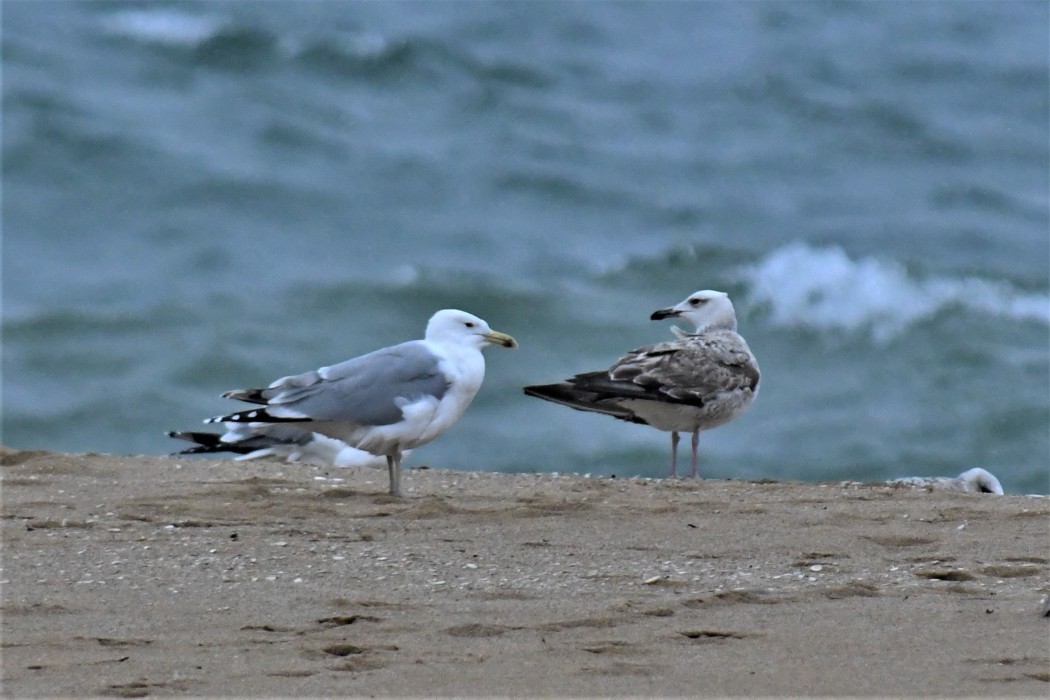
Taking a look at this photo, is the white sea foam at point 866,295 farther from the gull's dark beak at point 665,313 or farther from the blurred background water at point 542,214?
the gull's dark beak at point 665,313

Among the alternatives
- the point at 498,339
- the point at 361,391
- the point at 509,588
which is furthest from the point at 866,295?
the point at 509,588

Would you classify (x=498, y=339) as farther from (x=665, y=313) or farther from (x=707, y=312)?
(x=707, y=312)

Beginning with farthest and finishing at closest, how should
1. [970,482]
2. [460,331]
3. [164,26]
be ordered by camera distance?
[164,26] < [970,482] < [460,331]

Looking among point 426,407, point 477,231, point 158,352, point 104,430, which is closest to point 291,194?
point 477,231

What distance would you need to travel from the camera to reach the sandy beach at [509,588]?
14.0 ft

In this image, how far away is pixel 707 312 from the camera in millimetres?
9469

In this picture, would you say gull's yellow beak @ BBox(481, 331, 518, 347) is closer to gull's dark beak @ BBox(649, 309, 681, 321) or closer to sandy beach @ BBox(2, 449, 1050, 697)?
sandy beach @ BBox(2, 449, 1050, 697)

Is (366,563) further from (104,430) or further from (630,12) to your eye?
(630,12)

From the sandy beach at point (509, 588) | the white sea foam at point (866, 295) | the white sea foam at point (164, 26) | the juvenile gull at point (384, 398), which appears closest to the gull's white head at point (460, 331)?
the juvenile gull at point (384, 398)

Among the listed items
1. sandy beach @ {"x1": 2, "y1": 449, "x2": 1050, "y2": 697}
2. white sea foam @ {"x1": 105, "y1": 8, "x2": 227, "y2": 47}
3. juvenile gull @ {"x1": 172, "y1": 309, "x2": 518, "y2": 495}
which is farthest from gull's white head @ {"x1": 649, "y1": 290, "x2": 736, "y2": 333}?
white sea foam @ {"x1": 105, "y1": 8, "x2": 227, "y2": 47}

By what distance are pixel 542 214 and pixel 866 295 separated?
130 inches

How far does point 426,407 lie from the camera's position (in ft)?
23.2

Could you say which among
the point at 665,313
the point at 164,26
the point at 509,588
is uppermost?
the point at 164,26

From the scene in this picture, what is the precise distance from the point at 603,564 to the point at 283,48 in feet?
51.5
